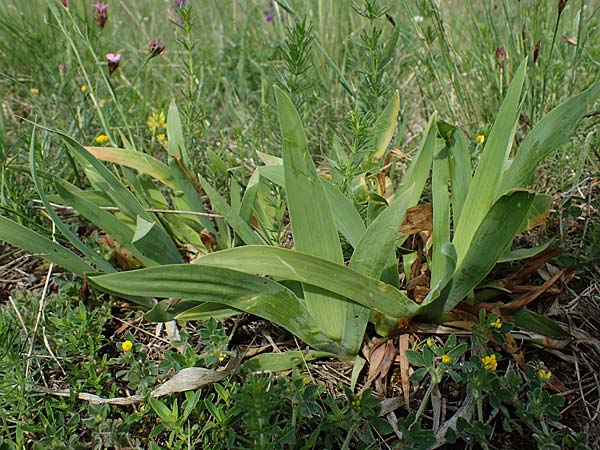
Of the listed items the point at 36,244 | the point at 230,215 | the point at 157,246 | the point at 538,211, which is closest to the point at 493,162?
the point at 538,211

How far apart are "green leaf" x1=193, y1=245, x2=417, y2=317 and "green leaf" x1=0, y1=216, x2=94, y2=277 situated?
371 mm

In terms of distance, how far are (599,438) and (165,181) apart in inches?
45.0

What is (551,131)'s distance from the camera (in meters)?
1.10

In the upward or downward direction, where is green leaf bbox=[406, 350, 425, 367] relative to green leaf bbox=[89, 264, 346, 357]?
downward

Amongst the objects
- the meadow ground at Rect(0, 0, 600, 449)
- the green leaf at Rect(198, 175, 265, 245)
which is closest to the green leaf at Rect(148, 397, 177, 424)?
the meadow ground at Rect(0, 0, 600, 449)

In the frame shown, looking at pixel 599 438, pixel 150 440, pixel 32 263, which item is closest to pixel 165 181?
pixel 32 263

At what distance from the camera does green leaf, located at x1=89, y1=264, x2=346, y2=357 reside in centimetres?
101

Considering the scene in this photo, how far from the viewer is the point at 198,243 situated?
4.94 feet

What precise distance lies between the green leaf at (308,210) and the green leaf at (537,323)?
1.27ft

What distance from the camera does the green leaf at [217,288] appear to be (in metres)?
1.01

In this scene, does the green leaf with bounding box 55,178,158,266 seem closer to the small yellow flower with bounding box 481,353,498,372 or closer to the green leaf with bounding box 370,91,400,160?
the green leaf with bounding box 370,91,400,160

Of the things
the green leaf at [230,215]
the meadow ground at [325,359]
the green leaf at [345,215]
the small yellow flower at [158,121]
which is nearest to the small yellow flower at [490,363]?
the meadow ground at [325,359]

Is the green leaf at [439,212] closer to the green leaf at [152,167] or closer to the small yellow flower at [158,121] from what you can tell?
the green leaf at [152,167]

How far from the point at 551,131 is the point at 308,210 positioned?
0.49 m
